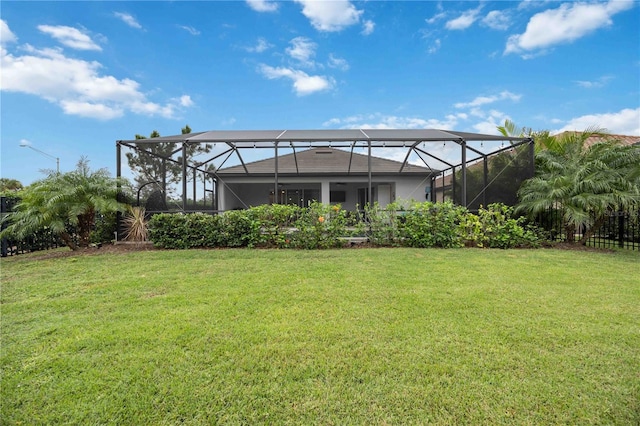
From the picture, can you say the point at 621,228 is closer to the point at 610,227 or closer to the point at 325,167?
the point at 610,227

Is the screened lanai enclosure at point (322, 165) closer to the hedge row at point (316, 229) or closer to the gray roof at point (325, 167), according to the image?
the gray roof at point (325, 167)

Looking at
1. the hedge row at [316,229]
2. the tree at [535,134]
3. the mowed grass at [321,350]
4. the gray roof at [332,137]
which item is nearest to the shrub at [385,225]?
the hedge row at [316,229]

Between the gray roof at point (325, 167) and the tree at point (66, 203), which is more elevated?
the gray roof at point (325, 167)

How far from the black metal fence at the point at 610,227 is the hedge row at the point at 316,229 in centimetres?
126

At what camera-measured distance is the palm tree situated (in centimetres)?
680

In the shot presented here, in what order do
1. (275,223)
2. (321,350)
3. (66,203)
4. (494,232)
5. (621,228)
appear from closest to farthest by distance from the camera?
(321,350), (66,203), (275,223), (494,232), (621,228)

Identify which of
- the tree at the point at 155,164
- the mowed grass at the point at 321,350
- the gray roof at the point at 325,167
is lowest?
the mowed grass at the point at 321,350

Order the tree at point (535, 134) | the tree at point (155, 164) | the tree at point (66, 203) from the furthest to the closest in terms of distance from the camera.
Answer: the tree at point (535, 134), the tree at point (155, 164), the tree at point (66, 203)

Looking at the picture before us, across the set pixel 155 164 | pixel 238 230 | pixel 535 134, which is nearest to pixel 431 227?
pixel 238 230

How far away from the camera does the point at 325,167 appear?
14961 mm

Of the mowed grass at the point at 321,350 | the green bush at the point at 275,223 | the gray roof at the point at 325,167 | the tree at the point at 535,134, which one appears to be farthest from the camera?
the gray roof at the point at 325,167

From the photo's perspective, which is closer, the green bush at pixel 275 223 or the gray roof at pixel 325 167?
the green bush at pixel 275 223

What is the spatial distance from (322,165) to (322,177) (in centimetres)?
72

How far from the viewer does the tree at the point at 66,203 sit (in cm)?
612
